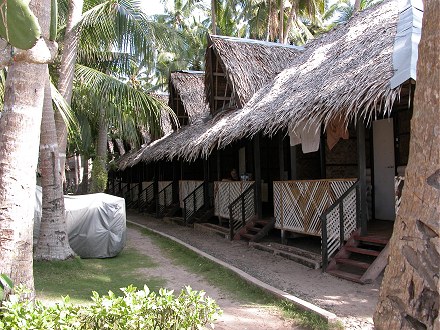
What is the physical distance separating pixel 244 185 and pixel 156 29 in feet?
14.7

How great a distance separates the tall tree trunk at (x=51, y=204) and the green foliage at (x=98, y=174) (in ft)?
23.9

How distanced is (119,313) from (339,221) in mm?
5218

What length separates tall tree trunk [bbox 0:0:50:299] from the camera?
4281mm

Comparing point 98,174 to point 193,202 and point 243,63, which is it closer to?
point 193,202

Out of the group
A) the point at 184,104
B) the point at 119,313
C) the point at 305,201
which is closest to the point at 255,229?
the point at 305,201

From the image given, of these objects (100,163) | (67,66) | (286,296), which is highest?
(67,66)

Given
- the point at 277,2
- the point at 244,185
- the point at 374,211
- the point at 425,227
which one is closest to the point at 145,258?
the point at 244,185

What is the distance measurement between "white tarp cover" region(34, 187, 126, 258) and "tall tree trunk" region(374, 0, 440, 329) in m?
7.85

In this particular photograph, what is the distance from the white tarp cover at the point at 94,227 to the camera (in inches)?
375

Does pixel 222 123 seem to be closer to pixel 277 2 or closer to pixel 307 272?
pixel 307 272

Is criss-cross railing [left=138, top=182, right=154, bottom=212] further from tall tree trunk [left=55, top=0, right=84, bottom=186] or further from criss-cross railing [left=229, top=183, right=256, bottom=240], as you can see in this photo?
tall tree trunk [left=55, top=0, right=84, bottom=186]

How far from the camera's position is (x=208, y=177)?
51.5 ft

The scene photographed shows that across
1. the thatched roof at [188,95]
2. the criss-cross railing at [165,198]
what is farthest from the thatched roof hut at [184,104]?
the criss-cross railing at [165,198]

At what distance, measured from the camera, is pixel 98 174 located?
16.0 metres
